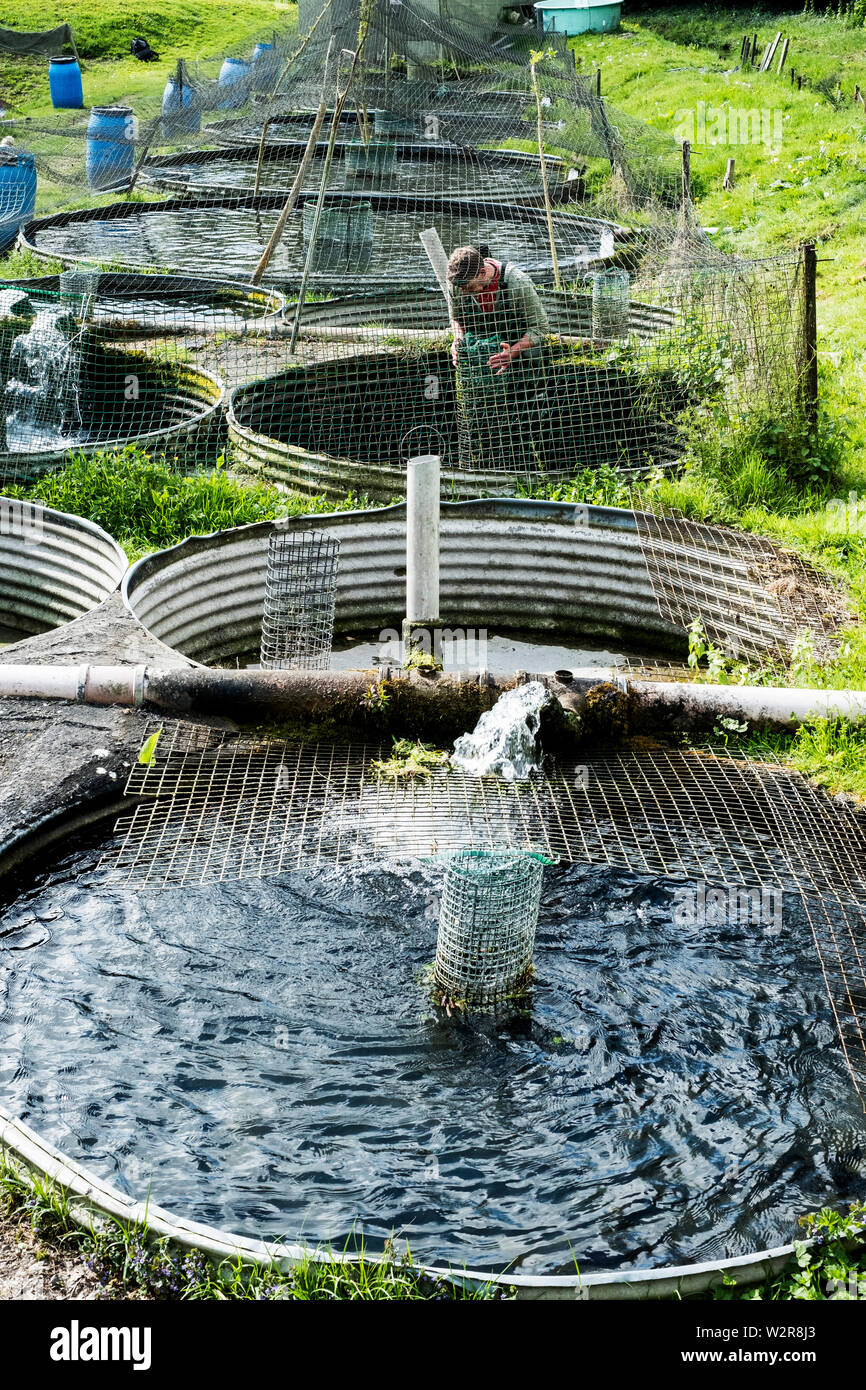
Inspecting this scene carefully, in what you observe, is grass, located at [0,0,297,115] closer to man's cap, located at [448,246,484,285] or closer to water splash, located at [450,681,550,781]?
man's cap, located at [448,246,484,285]

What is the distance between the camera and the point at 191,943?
5.41 meters

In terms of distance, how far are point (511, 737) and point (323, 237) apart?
10.4 metres

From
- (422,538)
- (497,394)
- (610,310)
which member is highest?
(610,310)

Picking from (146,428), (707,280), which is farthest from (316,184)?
(707,280)

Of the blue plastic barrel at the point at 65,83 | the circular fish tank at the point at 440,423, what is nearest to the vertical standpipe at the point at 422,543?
the circular fish tank at the point at 440,423

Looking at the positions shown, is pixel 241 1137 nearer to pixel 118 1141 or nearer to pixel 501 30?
pixel 118 1141

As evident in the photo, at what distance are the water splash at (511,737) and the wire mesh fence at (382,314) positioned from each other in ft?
9.75

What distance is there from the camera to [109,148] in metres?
20.7

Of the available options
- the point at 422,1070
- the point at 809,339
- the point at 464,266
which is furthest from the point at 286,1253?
the point at 809,339

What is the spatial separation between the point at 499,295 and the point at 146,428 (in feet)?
11.6

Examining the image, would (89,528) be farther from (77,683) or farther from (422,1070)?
(422,1070)

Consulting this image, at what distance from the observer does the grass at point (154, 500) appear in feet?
29.2

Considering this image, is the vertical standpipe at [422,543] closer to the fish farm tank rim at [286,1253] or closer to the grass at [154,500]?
the grass at [154,500]

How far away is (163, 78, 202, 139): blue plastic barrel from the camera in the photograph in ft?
67.4
